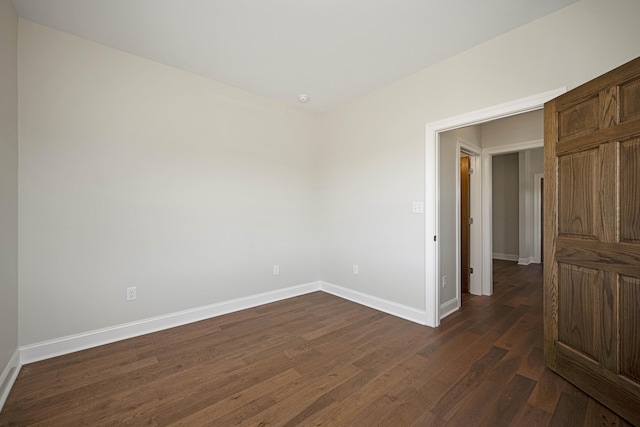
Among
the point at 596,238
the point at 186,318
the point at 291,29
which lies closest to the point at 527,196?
the point at 596,238

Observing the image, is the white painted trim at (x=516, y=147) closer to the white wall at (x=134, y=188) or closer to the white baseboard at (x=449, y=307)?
the white baseboard at (x=449, y=307)

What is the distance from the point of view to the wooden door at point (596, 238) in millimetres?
1499

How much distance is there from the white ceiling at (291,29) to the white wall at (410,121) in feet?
0.56

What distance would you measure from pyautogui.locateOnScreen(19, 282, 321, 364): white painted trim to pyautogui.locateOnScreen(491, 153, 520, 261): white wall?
5517 millimetres

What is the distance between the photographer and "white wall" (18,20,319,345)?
2.17m

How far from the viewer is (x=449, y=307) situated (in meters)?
3.17

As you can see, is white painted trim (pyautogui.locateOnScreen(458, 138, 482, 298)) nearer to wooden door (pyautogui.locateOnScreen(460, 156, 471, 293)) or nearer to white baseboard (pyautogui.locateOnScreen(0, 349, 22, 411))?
wooden door (pyautogui.locateOnScreen(460, 156, 471, 293))

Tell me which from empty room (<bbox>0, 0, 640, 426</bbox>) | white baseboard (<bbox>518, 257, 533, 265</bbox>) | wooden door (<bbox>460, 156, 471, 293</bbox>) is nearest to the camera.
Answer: empty room (<bbox>0, 0, 640, 426</bbox>)

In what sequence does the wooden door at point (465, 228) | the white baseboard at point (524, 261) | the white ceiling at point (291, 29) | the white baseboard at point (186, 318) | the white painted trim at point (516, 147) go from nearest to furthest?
1. the white ceiling at point (291, 29)
2. the white baseboard at point (186, 318)
3. the white painted trim at point (516, 147)
4. the wooden door at point (465, 228)
5. the white baseboard at point (524, 261)

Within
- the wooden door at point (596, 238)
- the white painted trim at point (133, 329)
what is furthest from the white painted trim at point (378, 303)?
the wooden door at point (596, 238)

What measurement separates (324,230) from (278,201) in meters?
0.87

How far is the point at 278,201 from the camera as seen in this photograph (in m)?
3.66

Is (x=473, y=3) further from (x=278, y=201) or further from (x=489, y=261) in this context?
(x=489, y=261)

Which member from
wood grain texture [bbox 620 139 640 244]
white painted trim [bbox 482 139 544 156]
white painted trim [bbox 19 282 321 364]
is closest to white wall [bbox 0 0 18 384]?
white painted trim [bbox 19 282 321 364]
